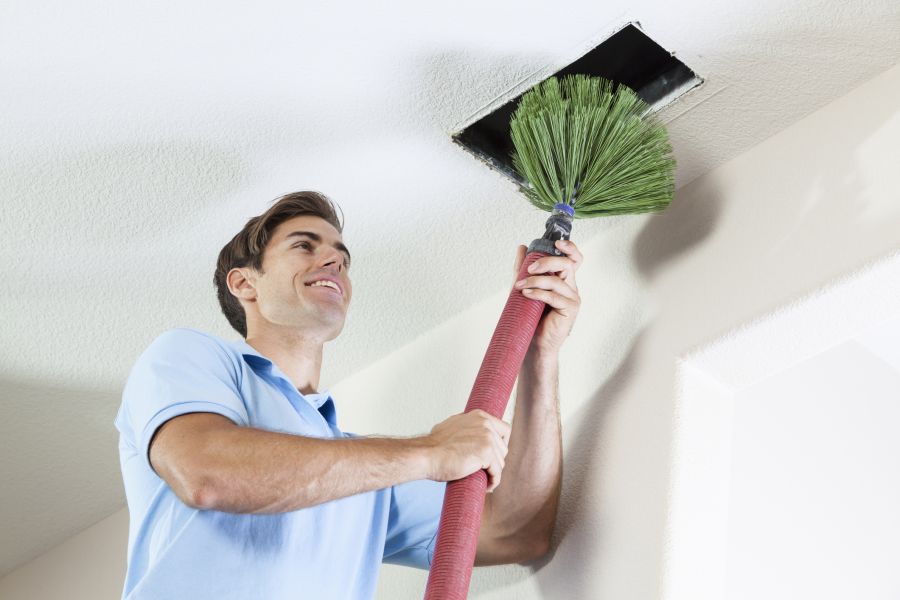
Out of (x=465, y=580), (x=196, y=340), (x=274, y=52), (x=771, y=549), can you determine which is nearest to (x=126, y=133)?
(x=274, y=52)

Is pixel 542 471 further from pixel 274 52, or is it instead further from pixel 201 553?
pixel 274 52

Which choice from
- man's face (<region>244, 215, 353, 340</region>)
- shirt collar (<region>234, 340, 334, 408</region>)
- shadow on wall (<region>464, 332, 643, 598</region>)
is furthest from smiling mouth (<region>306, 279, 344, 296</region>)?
shadow on wall (<region>464, 332, 643, 598</region>)

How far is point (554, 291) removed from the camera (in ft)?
5.50

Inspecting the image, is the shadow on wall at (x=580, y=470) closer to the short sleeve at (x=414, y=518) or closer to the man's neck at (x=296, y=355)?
the short sleeve at (x=414, y=518)

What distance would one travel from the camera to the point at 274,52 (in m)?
1.70

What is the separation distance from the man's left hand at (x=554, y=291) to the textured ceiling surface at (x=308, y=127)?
0.24 meters

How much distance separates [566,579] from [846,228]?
628mm

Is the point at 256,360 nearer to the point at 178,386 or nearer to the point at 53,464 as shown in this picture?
the point at 178,386

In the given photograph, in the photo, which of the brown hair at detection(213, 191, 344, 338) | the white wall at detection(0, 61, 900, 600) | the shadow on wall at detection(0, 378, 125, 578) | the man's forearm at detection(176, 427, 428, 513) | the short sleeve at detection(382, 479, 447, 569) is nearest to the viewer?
the man's forearm at detection(176, 427, 428, 513)

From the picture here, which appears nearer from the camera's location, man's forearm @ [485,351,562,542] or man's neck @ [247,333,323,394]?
man's forearm @ [485,351,562,542]

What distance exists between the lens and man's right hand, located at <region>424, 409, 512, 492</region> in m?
1.44

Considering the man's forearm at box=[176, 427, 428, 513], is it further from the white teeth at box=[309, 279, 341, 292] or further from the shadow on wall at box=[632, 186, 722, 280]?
the shadow on wall at box=[632, 186, 722, 280]

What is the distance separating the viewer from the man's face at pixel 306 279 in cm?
184

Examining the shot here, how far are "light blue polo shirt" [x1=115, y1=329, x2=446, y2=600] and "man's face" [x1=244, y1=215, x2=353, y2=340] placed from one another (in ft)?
0.65
